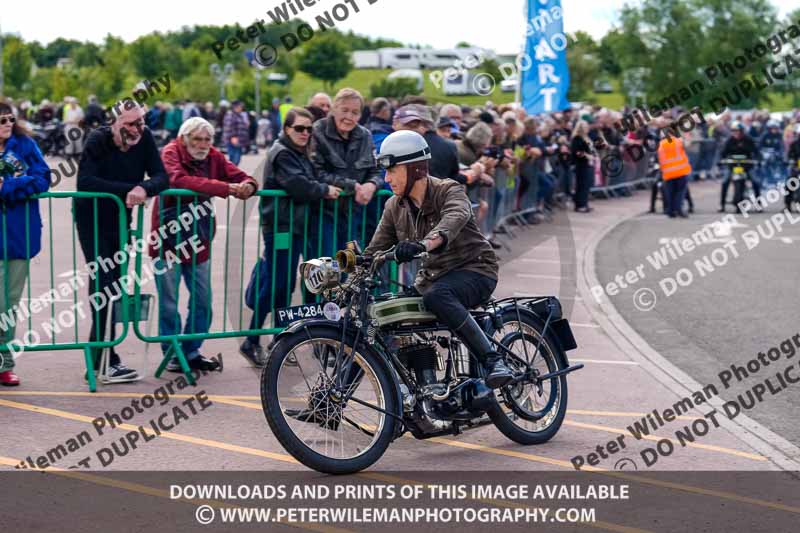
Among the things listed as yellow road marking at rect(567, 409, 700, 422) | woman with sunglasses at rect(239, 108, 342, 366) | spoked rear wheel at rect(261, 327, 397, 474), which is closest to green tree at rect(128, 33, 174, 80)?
woman with sunglasses at rect(239, 108, 342, 366)

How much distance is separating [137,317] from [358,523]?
3.52 metres

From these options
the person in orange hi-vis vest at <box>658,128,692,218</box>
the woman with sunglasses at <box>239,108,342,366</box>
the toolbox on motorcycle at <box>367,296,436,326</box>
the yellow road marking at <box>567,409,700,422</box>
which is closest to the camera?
the toolbox on motorcycle at <box>367,296,436,326</box>

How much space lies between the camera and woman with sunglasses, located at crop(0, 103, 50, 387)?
7965 millimetres

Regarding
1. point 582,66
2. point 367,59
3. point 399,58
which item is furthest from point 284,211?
point 367,59

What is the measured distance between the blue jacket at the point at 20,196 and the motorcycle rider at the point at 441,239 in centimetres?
263

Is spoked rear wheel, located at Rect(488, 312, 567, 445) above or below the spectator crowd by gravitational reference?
below

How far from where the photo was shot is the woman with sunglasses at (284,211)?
9.07 m

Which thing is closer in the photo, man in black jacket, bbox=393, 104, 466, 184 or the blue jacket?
the blue jacket

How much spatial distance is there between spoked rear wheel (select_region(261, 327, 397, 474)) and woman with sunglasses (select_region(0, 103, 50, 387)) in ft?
9.26

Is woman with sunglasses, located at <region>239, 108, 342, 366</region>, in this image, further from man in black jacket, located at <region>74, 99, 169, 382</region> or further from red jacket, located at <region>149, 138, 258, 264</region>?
man in black jacket, located at <region>74, 99, 169, 382</region>

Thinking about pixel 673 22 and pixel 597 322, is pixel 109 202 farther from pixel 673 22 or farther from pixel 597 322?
pixel 673 22

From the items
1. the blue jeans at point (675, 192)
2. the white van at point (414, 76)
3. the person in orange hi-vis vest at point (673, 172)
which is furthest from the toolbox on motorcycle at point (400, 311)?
the white van at point (414, 76)

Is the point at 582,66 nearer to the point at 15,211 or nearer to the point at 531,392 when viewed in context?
the point at 15,211

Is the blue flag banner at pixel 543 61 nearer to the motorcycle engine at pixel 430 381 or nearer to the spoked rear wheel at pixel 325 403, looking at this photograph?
the motorcycle engine at pixel 430 381
